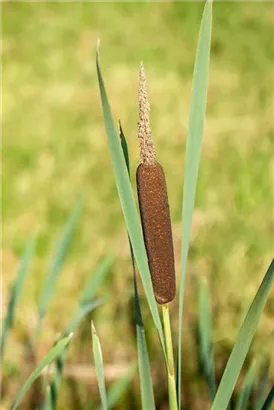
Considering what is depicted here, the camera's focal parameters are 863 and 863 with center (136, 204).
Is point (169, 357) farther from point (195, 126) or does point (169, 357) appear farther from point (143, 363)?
point (195, 126)

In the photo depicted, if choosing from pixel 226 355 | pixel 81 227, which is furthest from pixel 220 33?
pixel 226 355

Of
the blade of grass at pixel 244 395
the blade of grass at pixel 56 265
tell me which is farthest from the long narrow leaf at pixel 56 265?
the blade of grass at pixel 244 395

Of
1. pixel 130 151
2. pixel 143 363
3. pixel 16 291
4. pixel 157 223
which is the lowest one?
pixel 130 151

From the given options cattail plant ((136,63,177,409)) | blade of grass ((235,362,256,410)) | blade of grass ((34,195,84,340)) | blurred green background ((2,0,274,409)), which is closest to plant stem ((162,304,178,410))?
cattail plant ((136,63,177,409))

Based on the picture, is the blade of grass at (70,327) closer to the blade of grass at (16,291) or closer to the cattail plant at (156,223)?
the blade of grass at (16,291)

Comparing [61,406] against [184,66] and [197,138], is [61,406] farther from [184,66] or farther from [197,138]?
[184,66]

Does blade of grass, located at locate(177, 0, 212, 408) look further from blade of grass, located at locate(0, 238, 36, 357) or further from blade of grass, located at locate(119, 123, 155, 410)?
blade of grass, located at locate(0, 238, 36, 357)

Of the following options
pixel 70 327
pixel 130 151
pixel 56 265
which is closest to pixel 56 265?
pixel 56 265
